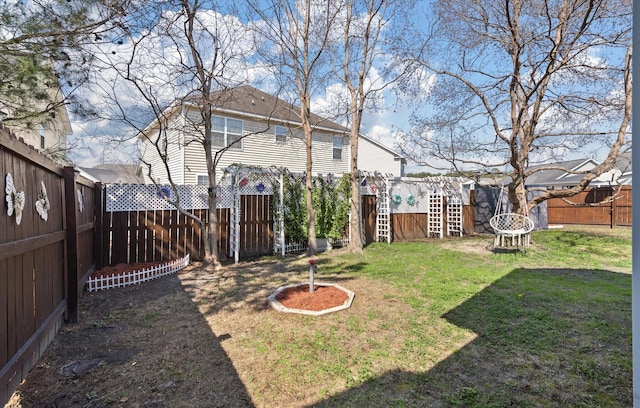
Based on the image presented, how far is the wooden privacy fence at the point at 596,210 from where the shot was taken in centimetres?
1320

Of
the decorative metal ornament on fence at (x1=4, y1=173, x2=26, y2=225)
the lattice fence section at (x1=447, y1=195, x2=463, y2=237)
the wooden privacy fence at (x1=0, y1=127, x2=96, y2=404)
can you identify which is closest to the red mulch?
the wooden privacy fence at (x1=0, y1=127, x2=96, y2=404)

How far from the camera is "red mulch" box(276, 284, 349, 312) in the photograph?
3995 millimetres

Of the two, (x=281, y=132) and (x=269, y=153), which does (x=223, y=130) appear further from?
(x=281, y=132)

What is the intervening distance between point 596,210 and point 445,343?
1591 centimetres

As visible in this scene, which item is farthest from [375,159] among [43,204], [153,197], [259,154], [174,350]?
[43,204]

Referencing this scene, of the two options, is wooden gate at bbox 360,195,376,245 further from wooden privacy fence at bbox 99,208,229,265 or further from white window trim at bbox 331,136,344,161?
white window trim at bbox 331,136,344,161

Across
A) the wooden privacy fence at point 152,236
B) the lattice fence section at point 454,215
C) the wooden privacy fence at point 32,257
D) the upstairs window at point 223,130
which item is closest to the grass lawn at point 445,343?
the wooden privacy fence at point 32,257

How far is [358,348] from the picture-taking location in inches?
116

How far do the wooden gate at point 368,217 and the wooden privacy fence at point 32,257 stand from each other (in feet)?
24.3

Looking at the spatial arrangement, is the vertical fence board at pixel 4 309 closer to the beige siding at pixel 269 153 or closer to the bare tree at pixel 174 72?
the bare tree at pixel 174 72

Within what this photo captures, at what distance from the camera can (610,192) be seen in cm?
1386

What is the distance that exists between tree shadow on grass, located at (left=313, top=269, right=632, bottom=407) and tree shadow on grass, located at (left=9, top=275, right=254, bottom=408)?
0.93 meters

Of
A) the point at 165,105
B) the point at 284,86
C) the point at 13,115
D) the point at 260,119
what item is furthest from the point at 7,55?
the point at 260,119

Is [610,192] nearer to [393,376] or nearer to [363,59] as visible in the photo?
[363,59]
